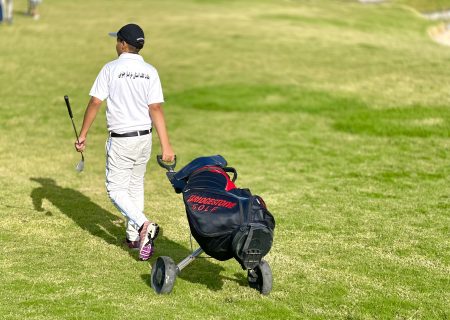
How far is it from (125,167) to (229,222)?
197 cm

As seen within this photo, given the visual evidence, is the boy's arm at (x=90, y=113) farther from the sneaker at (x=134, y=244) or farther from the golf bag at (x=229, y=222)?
the golf bag at (x=229, y=222)

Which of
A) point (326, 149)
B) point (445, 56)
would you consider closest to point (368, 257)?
point (326, 149)

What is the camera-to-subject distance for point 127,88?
7629 mm

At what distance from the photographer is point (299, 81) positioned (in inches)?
840

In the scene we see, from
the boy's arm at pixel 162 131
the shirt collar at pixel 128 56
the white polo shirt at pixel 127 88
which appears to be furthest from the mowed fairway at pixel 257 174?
the shirt collar at pixel 128 56

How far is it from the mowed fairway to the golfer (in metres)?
0.66

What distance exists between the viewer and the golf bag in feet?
21.0

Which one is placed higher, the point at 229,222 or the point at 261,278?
the point at 229,222

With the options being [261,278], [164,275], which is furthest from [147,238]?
[261,278]

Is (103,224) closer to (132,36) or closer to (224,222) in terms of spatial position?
(132,36)

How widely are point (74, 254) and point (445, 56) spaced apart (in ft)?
67.2

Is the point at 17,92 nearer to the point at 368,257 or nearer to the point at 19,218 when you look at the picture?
the point at 19,218

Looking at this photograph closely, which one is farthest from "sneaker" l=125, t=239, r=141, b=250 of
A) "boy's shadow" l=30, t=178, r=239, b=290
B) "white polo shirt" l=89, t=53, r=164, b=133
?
"white polo shirt" l=89, t=53, r=164, b=133

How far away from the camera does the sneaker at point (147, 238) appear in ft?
25.4
